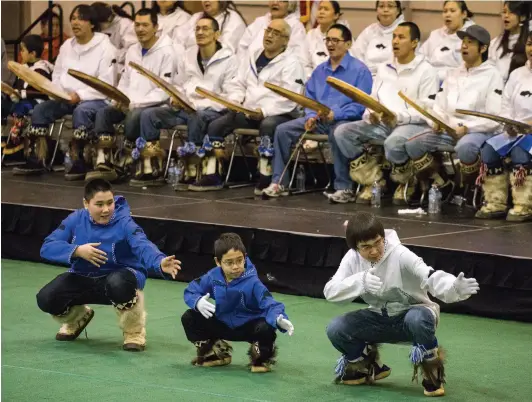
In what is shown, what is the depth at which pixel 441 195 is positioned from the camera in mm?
8312

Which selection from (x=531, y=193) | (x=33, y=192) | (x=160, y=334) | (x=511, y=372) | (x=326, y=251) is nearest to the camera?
(x=511, y=372)

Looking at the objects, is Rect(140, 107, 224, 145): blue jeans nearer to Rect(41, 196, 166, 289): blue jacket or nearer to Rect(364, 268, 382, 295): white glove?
Rect(41, 196, 166, 289): blue jacket

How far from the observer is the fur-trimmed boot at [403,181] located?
8500 mm

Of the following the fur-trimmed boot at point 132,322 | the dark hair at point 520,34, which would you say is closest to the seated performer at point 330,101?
the dark hair at point 520,34

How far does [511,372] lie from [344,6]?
6236mm

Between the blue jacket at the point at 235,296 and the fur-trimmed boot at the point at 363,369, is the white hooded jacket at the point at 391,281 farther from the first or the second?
the blue jacket at the point at 235,296

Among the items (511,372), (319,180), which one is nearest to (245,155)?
(319,180)

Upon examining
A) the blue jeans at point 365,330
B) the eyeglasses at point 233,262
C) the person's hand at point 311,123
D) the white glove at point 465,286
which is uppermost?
the person's hand at point 311,123

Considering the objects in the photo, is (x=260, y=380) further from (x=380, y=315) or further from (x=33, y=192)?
(x=33, y=192)

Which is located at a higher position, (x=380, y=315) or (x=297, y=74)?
(x=297, y=74)

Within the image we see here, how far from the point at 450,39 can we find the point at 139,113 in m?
2.59

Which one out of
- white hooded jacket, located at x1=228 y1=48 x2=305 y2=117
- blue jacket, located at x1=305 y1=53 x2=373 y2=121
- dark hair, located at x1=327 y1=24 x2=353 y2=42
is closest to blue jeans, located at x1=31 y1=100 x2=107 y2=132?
white hooded jacket, located at x1=228 y1=48 x2=305 y2=117

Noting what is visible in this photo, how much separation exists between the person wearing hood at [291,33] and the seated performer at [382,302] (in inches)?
196

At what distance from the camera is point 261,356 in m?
4.97
